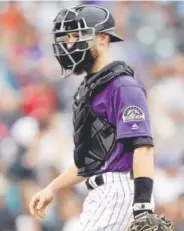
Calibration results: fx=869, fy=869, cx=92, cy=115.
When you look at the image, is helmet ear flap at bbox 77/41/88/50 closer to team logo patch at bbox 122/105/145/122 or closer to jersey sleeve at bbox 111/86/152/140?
jersey sleeve at bbox 111/86/152/140

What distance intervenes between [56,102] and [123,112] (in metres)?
3.99

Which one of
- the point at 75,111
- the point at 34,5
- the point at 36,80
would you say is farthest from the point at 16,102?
the point at 75,111

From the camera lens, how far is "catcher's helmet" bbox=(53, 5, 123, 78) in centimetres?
393

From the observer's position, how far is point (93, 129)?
388 cm

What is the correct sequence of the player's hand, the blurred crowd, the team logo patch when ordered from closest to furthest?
the team logo patch → the player's hand → the blurred crowd

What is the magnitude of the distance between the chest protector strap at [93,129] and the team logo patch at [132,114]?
174mm

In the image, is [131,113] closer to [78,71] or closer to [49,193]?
[78,71]

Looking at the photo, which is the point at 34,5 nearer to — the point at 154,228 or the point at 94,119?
the point at 94,119

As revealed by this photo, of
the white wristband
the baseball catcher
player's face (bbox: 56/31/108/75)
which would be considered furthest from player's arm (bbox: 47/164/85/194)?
the white wristband

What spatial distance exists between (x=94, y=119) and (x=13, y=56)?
13.6 feet

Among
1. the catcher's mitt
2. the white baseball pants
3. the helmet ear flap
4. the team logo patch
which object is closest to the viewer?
the catcher's mitt

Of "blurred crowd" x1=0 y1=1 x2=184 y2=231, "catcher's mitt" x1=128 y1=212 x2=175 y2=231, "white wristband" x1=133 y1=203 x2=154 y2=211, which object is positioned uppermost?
"blurred crowd" x1=0 y1=1 x2=184 y2=231

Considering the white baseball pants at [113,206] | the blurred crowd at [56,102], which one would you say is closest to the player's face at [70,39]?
the white baseball pants at [113,206]

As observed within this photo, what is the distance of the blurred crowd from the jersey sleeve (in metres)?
3.55
